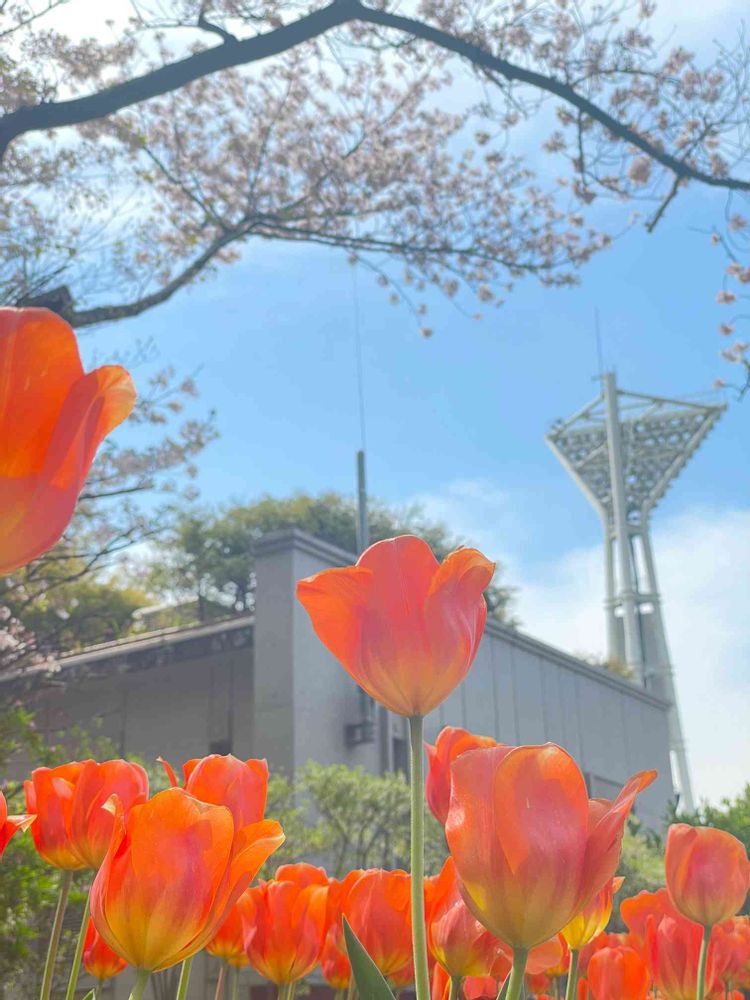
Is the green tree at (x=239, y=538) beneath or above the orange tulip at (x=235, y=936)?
above

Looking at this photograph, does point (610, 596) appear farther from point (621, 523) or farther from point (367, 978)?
point (367, 978)

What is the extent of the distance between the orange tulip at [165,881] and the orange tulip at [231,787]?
0.31ft

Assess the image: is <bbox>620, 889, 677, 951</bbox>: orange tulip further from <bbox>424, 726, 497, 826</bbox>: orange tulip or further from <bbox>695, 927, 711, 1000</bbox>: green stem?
<bbox>424, 726, 497, 826</bbox>: orange tulip

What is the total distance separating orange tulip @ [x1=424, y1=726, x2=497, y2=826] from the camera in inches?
33.2

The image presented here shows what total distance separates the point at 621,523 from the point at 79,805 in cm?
2843

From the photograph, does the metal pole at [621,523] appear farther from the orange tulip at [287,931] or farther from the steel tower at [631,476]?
the orange tulip at [287,931]

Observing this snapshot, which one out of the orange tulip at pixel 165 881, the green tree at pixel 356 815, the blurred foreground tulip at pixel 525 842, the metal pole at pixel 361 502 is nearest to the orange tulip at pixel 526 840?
the blurred foreground tulip at pixel 525 842

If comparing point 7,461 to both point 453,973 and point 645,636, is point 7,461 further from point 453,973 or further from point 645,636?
point 645,636

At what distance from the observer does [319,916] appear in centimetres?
92

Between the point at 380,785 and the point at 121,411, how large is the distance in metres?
8.08

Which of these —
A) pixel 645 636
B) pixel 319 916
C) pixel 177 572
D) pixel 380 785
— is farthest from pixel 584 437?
pixel 319 916

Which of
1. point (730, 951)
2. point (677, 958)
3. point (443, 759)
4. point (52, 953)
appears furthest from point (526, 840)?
point (730, 951)

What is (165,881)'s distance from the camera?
1.80ft

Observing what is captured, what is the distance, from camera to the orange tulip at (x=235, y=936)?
36.9 inches
